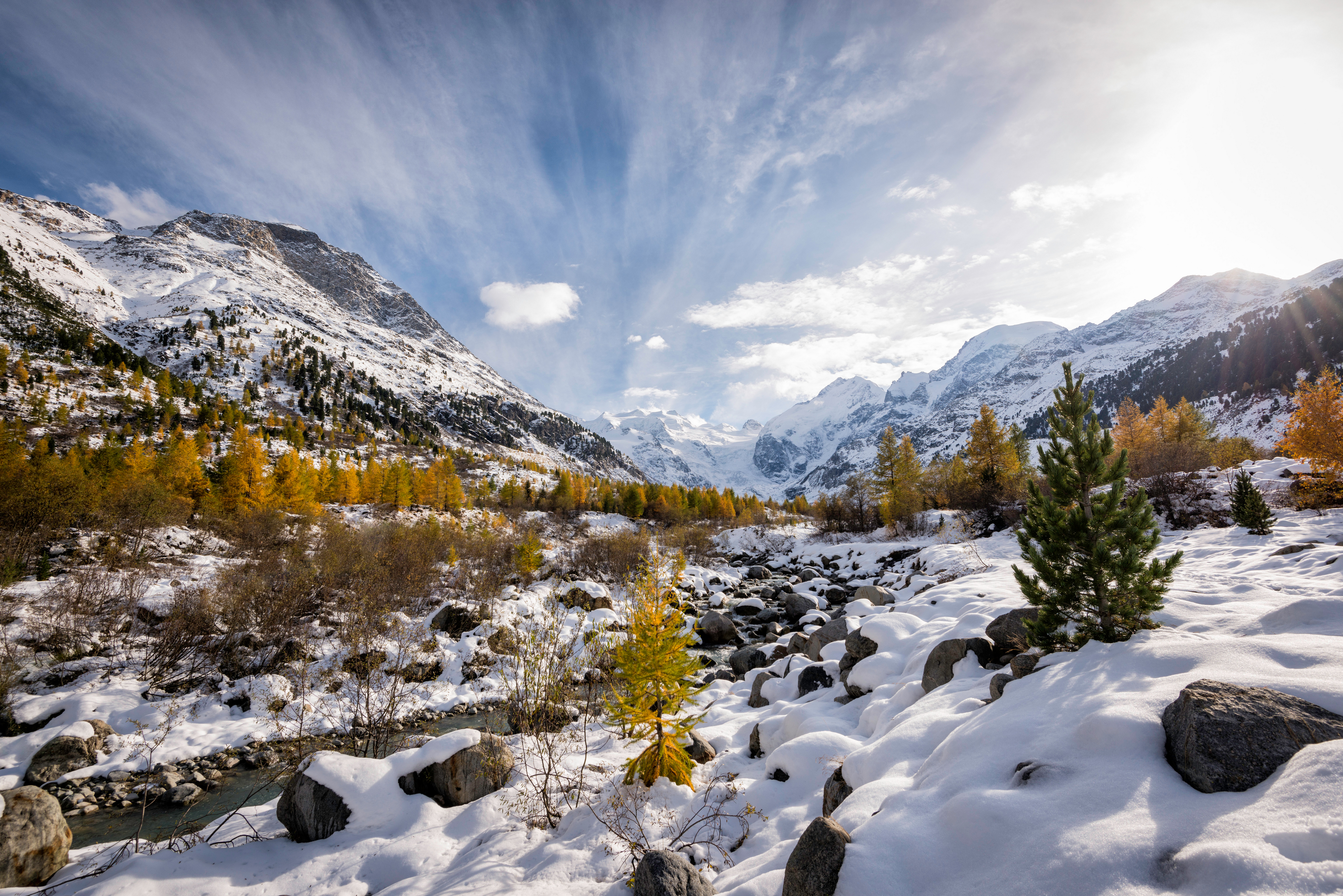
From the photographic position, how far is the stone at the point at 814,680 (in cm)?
1060

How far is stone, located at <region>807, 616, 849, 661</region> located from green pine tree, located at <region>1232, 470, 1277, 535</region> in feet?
41.5

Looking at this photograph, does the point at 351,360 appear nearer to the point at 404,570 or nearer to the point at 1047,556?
the point at 404,570

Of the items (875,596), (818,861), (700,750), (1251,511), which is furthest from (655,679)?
(1251,511)

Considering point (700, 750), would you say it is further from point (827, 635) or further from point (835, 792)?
point (827, 635)

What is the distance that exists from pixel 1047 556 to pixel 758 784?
5382 millimetres

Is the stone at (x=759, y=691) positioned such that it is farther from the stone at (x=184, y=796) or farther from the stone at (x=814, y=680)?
the stone at (x=184, y=796)

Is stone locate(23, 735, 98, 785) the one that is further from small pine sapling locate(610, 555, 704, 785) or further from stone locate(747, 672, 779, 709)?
stone locate(747, 672, 779, 709)

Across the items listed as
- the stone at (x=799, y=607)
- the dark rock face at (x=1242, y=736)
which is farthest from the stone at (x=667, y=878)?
the stone at (x=799, y=607)

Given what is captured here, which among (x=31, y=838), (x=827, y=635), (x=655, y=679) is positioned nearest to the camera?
(x=31, y=838)

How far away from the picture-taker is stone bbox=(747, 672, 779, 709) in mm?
11406

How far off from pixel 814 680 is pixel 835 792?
5386mm

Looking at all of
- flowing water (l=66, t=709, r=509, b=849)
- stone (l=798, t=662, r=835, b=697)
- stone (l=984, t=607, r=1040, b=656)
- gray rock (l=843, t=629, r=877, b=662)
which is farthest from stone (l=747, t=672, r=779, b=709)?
flowing water (l=66, t=709, r=509, b=849)

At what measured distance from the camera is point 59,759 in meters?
10.3

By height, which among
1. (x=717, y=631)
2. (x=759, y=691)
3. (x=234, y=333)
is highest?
(x=234, y=333)
